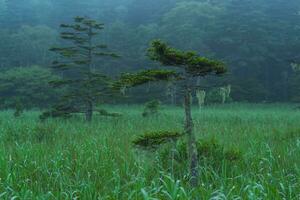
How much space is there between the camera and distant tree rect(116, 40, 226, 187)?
6.58 metres

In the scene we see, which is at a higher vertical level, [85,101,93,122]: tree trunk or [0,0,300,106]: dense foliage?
[0,0,300,106]: dense foliage

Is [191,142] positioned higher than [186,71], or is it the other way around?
[186,71]

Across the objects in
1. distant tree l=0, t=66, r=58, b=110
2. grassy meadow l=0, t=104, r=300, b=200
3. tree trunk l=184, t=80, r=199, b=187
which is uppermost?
tree trunk l=184, t=80, r=199, b=187

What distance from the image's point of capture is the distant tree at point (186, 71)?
6.58 m

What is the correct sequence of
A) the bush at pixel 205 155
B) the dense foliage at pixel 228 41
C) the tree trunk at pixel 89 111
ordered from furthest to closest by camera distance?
the dense foliage at pixel 228 41, the tree trunk at pixel 89 111, the bush at pixel 205 155

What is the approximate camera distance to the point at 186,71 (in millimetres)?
6910

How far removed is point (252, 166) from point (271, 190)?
6.88ft

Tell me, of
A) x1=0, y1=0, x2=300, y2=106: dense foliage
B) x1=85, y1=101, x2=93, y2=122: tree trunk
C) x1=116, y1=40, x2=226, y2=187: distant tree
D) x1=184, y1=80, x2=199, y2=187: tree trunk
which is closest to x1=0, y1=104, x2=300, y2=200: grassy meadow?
x1=184, y1=80, x2=199, y2=187: tree trunk

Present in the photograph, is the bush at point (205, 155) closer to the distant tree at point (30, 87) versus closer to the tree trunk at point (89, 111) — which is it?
the tree trunk at point (89, 111)

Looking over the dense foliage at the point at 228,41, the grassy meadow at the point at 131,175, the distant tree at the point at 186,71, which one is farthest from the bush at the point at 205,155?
the dense foliage at the point at 228,41

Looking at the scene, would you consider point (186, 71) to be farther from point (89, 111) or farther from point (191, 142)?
point (89, 111)

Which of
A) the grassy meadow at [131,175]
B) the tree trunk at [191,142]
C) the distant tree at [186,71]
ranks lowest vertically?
the grassy meadow at [131,175]

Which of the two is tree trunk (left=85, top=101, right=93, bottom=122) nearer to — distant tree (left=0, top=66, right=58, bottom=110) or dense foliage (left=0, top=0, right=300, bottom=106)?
distant tree (left=0, top=66, right=58, bottom=110)

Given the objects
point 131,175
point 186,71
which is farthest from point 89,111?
A: point 186,71
